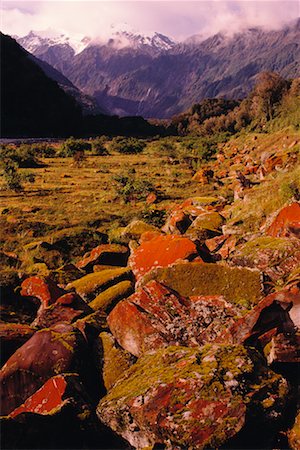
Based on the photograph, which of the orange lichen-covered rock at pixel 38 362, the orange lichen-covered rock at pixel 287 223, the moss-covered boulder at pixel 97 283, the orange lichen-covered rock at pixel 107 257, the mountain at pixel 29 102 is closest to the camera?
the orange lichen-covered rock at pixel 38 362

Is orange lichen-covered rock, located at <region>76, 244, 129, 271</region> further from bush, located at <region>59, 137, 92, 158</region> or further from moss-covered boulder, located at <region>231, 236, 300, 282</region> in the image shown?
bush, located at <region>59, 137, 92, 158</region>

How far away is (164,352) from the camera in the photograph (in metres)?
5.71

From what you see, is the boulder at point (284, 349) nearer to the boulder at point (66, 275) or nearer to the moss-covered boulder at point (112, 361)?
the moss-covered boulder at point (112, 361)

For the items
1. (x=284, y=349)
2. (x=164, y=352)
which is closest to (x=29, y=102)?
(x=164, y=352)

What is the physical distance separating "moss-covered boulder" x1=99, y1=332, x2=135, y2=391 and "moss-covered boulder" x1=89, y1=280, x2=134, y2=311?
1887 millimetres

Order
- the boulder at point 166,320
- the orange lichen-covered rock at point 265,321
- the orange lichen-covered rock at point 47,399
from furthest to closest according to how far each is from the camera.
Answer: the boulder at point 166,320 < the orange lichen-covered rock at point 265,321 < the orange lichen-covered rock at point 47,399

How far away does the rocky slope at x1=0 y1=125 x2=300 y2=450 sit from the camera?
179 inches

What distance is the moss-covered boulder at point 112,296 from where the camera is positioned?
841cm

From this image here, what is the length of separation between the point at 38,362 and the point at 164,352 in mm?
1858

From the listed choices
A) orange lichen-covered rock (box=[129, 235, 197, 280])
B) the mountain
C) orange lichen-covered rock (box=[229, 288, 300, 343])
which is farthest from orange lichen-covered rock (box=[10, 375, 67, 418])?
the mountain

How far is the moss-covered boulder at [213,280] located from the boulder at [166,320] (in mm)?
430

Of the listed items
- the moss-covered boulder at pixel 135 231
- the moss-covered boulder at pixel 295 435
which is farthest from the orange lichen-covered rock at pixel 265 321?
the moss-covered boulder at pixel 135 231

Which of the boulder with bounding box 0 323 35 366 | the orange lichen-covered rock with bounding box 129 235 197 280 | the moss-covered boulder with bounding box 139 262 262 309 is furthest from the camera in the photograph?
the orange lichen-covered rock with bounding box 129 235 197 280

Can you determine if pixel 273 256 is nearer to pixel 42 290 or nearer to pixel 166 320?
pixel 166 320
